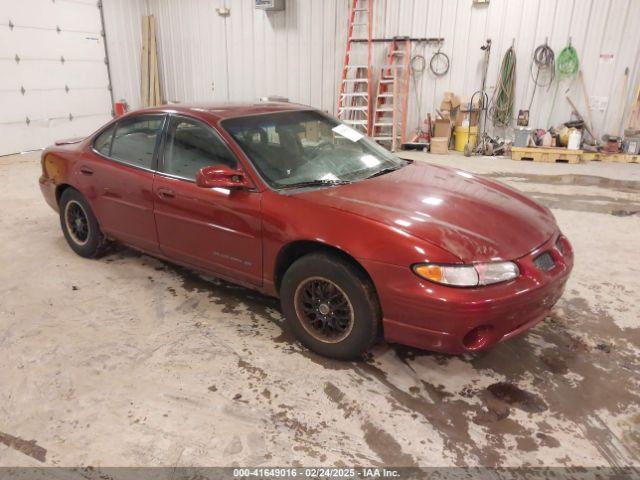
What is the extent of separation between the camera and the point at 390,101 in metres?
9.52

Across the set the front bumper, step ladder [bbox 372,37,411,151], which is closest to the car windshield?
the front bumper

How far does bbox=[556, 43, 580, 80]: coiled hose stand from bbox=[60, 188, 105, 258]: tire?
8.16 meters

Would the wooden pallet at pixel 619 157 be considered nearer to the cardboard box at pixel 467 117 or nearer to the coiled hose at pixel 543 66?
the coiled hose at pixel 543 66

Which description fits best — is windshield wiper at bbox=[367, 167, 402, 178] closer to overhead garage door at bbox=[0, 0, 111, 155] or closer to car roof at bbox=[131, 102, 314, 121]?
car roof at bbox=[131, 102, 314, 121]

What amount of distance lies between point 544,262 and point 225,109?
214cm

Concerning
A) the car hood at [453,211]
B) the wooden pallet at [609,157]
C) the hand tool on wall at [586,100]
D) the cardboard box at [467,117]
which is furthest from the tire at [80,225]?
the hand tool on wall at [586,100]

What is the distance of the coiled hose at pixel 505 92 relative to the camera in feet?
27.9

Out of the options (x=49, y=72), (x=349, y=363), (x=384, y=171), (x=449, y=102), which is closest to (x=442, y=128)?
(x=449, y=102)

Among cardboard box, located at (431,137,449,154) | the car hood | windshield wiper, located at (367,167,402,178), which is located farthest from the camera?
cardboard box, located at (431,137,449,154)

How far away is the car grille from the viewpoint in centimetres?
227

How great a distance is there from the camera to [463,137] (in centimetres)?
909

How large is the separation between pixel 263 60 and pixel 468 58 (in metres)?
4.29

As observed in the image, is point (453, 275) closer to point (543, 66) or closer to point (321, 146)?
point (321, 146)

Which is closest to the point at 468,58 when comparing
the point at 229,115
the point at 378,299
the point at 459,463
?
the point at 229,115
